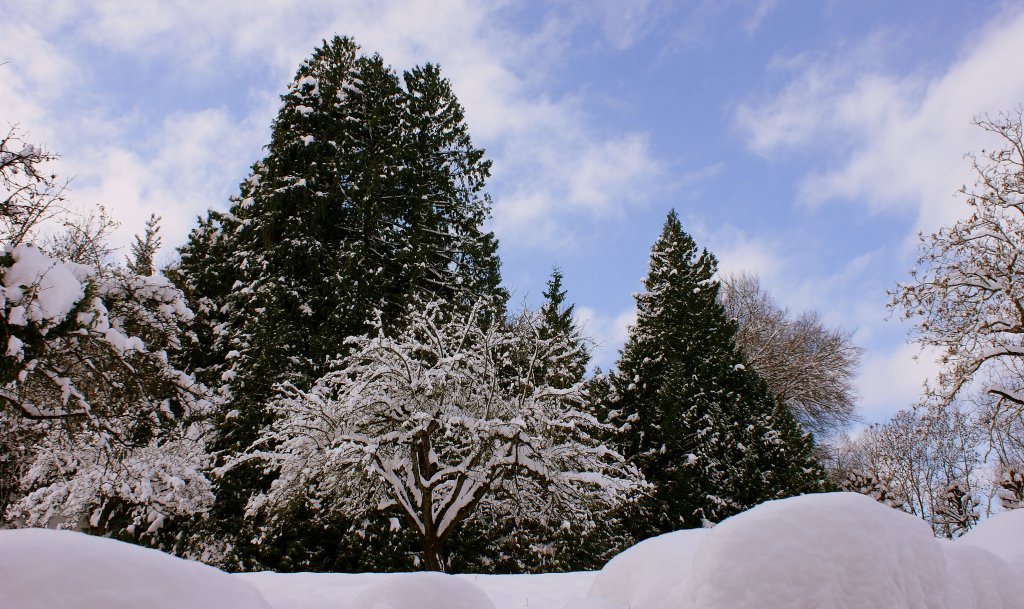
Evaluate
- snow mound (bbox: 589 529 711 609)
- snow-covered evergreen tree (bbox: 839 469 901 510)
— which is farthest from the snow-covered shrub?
snow-covered evergreen tree (bbox: 839 469 901 510)

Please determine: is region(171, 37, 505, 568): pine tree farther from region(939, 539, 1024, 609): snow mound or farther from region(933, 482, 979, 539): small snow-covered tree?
region(933, 482, 979, 539): small snow-covered tree

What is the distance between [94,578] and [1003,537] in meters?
5.08

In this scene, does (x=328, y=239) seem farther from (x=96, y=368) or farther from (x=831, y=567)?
A: (x=831, y=567)

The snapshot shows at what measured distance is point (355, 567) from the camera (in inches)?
469

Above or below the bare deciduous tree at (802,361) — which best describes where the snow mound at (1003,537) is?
below

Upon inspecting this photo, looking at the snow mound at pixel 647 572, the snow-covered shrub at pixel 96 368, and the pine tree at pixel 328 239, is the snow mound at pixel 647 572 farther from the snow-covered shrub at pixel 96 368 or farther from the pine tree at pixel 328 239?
the pine tree at pixel 328 239

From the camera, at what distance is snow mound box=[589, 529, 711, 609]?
120 inches

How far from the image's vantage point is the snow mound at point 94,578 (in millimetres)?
1348

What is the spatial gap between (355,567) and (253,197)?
1144 cm

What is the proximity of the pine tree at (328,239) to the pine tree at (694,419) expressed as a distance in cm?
647

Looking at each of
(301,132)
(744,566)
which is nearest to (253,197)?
(301,132)

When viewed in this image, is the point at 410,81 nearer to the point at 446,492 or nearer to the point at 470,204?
the point at 470,204

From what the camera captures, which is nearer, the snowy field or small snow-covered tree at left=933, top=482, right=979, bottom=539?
the snowy field

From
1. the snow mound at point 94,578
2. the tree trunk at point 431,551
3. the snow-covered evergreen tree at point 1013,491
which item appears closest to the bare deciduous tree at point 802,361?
the snow-covered evergreen tree at point 1013,491
